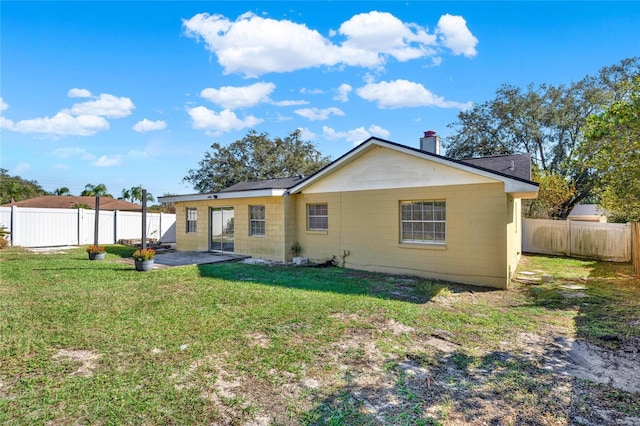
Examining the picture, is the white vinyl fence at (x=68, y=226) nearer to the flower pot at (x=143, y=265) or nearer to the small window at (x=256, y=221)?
the small window at (x=256, y=221)

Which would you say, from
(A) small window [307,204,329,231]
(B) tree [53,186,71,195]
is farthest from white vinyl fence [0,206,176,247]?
(B) tree [53,186,71,195]

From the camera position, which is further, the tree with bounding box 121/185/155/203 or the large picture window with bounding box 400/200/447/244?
the tree with bounding box 121/185/155/203

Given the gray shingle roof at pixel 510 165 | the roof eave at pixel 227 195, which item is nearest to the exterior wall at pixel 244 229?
the roof eave at pixel 227 195

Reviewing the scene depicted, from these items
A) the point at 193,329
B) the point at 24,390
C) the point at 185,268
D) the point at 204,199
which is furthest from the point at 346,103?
the point at 24,390

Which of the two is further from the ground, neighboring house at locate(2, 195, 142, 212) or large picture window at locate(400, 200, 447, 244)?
neighboring house at locate(2, 195, 142, 212)

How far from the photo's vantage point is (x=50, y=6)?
1041 centimetres

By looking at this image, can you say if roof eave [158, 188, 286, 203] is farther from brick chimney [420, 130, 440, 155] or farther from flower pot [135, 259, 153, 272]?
brick chimney [420, 130, 440, 155]

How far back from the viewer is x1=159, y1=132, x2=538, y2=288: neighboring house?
8.89 metres

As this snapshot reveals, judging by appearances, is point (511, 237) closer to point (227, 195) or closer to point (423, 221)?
point (423, 221)

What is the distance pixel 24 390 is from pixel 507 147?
2881 centimetres

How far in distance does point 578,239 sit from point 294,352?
52.0ft

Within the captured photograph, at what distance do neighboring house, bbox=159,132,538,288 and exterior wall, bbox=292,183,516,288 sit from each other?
0.09 feet

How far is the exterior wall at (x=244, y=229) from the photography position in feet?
42.8

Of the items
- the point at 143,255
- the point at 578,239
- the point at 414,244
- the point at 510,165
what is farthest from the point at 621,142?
the point at 143,255
